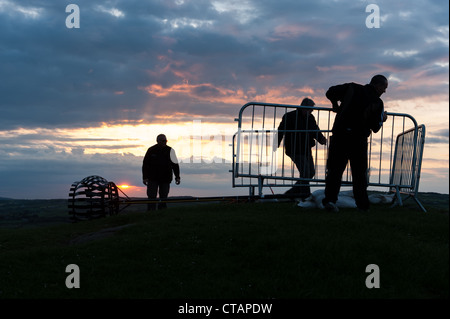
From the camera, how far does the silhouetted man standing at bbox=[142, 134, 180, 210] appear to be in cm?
1396

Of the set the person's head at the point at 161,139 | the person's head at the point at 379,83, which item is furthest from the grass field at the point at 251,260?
the person's head at the point at 161,139

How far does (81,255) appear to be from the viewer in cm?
678

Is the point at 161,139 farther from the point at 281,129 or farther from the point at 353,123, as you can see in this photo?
the point at 353,123

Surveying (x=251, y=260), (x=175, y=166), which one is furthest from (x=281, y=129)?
(x=251, y=260)

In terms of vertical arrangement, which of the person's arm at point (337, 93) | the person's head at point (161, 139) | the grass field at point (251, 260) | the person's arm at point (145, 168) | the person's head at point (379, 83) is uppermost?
the person's head at point (379, 83)

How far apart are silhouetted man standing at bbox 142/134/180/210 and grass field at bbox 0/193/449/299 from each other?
532cm

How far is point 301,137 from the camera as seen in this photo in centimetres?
1155

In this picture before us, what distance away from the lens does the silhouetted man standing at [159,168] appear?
13961mm

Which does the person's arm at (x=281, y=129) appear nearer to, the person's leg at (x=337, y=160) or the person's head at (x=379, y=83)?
the person's leg at (x=337, y=160)

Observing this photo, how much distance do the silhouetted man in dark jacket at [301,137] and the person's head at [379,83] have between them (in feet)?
8.05

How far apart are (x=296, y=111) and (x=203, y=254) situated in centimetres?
605

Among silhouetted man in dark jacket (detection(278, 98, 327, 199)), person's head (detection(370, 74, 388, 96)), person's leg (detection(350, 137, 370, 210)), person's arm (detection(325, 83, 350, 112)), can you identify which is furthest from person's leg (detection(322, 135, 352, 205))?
silhouetted man in dark jacket (detection(278, 98, 327, 199))

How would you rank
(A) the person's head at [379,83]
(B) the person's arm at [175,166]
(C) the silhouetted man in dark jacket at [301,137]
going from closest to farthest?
(A) the person's head at [379,83] < (C) the silhouetted man in dark jacket at [301,137] < (B) the person's arm at [175,166]
